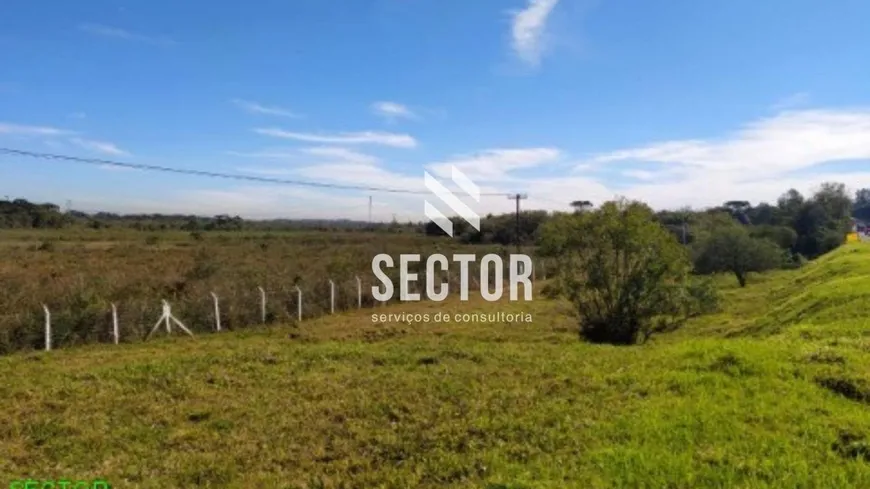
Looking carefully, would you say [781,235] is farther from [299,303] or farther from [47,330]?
[47,330]

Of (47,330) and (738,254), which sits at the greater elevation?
(738,254)

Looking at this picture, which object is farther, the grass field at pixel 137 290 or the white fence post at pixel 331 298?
the white fence post at pixel 331 298

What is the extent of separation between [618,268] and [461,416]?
7.78 meters

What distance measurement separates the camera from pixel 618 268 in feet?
40.7

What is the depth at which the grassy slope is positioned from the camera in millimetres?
3809

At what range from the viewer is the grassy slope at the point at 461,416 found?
12.5 feet

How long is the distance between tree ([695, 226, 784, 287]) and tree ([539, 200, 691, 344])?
63.9ft
